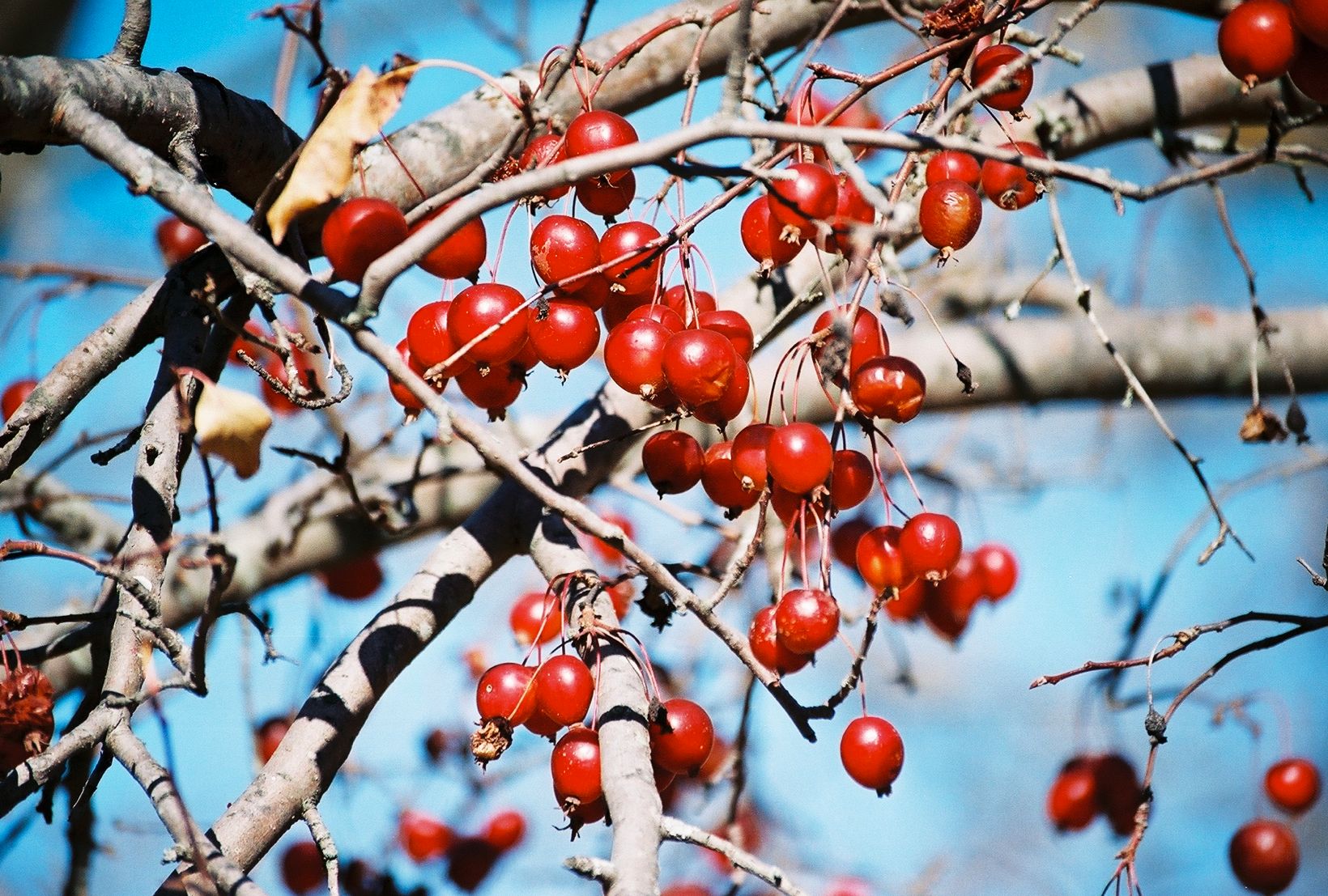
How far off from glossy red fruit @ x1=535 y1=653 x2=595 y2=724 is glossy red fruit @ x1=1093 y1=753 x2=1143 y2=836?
65.1 inches

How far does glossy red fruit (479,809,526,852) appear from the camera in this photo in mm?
3105

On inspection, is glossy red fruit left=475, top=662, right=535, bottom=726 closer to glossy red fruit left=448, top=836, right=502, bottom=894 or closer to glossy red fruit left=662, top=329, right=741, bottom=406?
glossy red fruit left=662, top=329, right=741, bottom=406

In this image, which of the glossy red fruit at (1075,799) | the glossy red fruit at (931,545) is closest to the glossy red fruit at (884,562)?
the glossy red fruit at (931,545)

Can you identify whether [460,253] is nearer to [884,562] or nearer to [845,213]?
[845,213]

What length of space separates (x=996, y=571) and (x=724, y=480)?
156 centimetres

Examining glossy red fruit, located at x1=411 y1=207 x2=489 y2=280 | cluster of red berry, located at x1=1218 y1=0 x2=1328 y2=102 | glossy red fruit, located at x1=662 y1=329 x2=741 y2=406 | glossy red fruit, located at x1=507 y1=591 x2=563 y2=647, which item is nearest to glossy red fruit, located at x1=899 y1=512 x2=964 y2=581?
glossy red fruit, located at x1=662 y1=329 x2=741 y2=406

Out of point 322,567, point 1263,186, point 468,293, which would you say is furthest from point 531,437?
point 1263,186

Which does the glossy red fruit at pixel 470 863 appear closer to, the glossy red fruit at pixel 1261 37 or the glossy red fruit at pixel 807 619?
the glossy red fruit at pixel 807 619

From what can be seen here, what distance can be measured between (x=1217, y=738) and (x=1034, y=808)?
1.70 metres

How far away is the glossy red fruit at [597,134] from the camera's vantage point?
1509mm

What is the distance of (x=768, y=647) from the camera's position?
61.4 inches

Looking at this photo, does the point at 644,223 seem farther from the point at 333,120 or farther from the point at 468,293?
the point at 333,120

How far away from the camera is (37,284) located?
9.91ft

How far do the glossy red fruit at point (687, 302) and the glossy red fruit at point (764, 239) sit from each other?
4.4 inches
